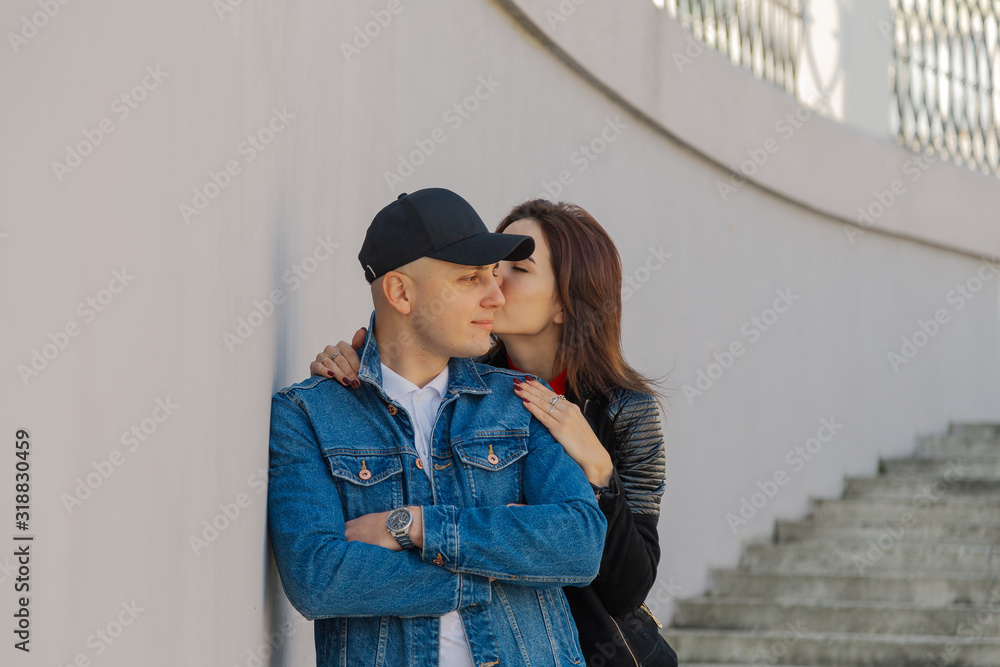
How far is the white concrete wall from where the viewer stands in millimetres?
1245

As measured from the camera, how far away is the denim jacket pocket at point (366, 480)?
189cm

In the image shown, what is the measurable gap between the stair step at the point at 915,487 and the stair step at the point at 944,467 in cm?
18

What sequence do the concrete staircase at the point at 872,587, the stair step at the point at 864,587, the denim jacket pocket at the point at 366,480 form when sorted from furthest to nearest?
the stair step at the point at 864,587
the concrete staircase at the point at 872,587
the denim jacket pocket at the point at 366,480

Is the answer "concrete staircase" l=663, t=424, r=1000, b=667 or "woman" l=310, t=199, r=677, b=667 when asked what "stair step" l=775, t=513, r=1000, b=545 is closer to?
"concrete staircase" l=663, t=424, r=1000, b=667

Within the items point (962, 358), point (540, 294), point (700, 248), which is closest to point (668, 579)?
point (700, 248)

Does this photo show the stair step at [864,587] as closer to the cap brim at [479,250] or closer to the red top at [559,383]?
the red top at [559,383]

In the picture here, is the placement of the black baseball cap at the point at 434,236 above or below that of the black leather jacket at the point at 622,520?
above

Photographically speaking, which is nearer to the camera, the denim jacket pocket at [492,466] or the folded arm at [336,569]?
the folded arm at [336,569]

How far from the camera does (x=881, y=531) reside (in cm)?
599

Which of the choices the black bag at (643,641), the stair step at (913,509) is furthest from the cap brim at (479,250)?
the stair step at (913,509)

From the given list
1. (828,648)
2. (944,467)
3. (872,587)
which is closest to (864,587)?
(872,587)

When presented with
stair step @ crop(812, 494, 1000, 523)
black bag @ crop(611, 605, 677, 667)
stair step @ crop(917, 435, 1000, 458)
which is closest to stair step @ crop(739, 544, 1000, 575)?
stair step @ crop(812, 494, 1000, 523)

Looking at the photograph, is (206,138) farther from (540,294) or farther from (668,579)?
(668,579)

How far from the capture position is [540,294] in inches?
103
